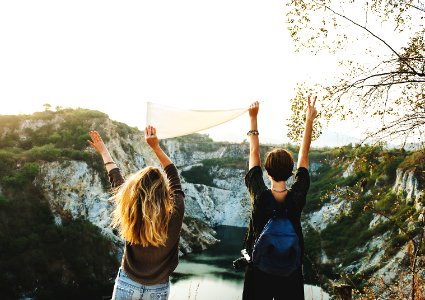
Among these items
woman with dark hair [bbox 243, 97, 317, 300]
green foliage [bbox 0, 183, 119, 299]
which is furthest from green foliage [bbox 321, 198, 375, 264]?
woman with dark hair [bbox 243, 97, 317, 300]

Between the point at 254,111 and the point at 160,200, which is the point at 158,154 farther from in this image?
the point at 254,111

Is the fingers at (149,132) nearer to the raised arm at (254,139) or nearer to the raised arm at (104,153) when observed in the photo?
the raised arm at (104,153)

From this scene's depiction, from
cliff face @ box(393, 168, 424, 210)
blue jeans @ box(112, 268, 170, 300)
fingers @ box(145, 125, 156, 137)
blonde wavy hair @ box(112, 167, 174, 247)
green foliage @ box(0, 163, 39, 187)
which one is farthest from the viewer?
cliff face @ box(393, 168, 424, 210)

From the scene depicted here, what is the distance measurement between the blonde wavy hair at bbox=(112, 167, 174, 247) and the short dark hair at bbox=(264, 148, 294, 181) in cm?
82

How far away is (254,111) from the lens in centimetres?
357

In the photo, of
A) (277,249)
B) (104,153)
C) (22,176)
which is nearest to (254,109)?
(277,249)

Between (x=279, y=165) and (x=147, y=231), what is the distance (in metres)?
1.09

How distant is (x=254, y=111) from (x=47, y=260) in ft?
117

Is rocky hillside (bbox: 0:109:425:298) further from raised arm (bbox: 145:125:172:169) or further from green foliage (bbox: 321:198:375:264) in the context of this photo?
raised arm (bbox: 145:125:172:169)

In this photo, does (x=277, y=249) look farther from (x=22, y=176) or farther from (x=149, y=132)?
(x=22, y=176)

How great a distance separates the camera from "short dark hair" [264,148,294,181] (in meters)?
3.02

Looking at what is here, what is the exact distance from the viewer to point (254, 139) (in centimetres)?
344

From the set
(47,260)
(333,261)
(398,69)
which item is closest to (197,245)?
(333,261)

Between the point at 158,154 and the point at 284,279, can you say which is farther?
the point at 158,154
